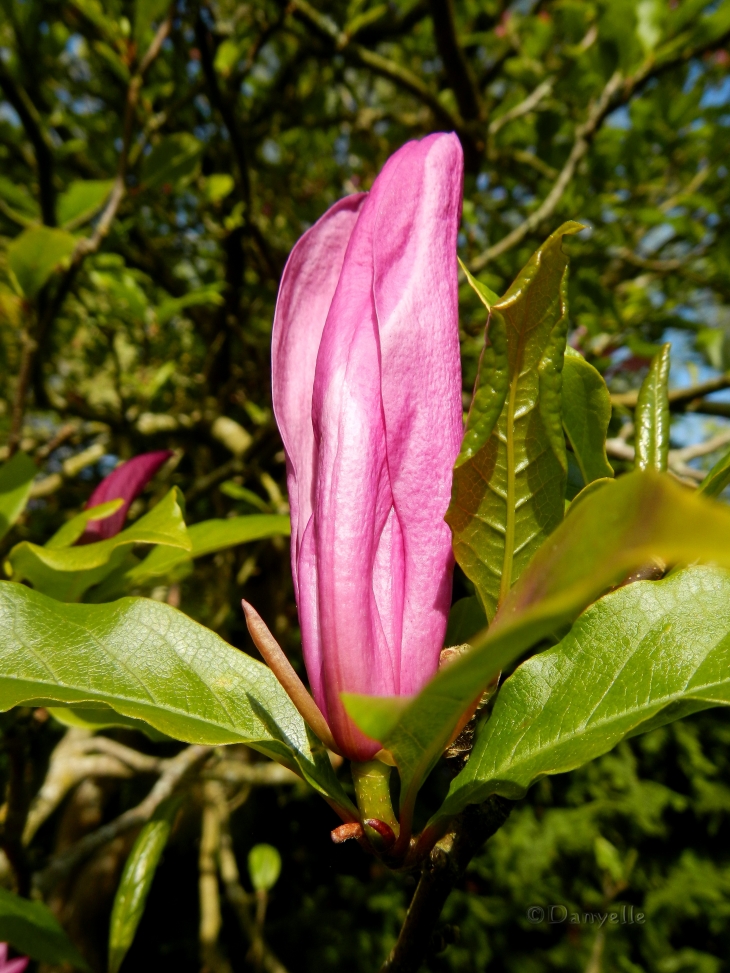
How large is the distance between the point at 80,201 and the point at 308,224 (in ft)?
5.44

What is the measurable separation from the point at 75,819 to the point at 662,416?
251 cm

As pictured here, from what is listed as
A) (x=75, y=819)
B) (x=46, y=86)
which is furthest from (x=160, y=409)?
(x=75, y=819)

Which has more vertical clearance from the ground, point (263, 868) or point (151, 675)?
point (151, 675)

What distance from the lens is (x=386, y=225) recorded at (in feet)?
1.59

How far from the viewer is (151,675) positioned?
0.53 meters

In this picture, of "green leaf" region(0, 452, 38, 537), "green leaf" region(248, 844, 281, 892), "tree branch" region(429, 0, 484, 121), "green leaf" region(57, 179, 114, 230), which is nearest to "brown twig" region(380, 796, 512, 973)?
"green leaf" region(0, 452, 38, 537)

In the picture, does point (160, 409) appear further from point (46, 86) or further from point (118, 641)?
point (118, 641)

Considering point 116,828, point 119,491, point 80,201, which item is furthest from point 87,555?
point 80,201

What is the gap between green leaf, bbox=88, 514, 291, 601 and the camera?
2.62ft

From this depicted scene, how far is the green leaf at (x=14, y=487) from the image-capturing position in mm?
879

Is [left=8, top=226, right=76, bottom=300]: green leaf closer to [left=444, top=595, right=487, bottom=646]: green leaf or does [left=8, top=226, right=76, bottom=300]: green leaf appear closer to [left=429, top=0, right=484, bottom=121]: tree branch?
[left=444, top=595, right=487, bottom=646]: green leaf

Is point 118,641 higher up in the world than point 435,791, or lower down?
higher up

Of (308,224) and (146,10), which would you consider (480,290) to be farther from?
(308,224)

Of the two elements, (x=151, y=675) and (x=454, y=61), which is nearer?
(x=151, y=675)
